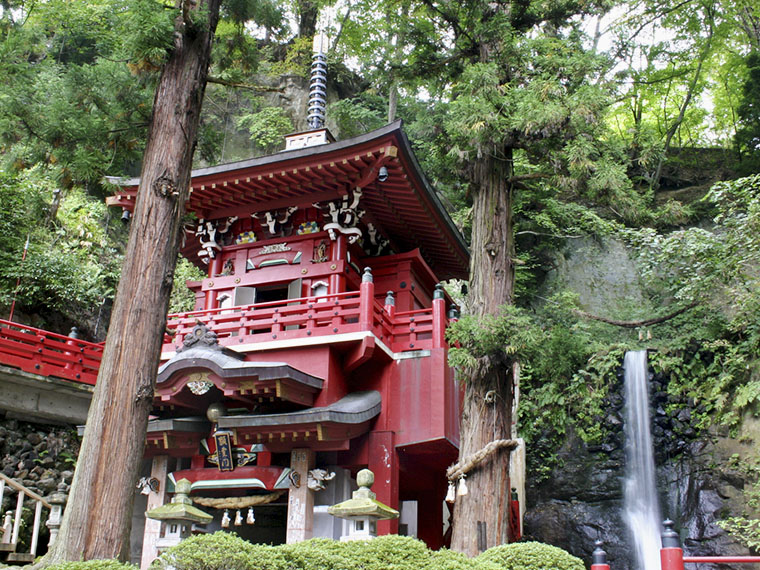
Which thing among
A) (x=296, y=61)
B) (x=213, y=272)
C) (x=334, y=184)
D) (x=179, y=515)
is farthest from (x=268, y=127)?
(x=179, y=515)

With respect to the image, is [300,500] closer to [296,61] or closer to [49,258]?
[49,258]

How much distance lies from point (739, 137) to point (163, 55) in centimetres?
1873

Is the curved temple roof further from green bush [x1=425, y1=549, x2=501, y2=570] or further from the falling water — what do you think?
green bush [x1=425, y1=549, x2=501, y2=570]

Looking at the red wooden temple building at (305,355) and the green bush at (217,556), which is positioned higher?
the red wooden temple building at (305,355)

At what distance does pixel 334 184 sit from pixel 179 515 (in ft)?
19.8

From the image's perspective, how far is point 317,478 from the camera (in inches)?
379

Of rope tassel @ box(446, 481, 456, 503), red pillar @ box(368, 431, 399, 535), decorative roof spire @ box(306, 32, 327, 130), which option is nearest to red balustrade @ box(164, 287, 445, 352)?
red pillar @ box(368, 431, 399, 535)

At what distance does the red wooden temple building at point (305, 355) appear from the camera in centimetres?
967

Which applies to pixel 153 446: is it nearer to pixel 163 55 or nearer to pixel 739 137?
pixel 163 55

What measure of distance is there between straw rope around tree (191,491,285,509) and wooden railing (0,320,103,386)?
395 centimetres

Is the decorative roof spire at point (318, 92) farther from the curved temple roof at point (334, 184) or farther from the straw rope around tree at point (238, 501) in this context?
the straw rope around tree at point (238, 501)

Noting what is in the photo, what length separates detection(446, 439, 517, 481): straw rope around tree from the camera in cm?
837

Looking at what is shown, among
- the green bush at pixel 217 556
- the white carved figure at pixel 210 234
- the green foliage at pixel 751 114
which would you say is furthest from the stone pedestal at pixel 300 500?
the green foliage at pixel 751 114

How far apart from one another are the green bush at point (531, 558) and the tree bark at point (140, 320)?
3.38 meters
